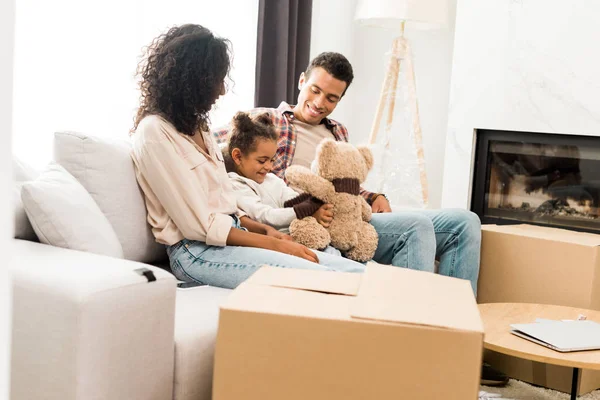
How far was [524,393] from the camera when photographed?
2104mm

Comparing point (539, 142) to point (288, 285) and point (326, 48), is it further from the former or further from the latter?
point (288, 285)

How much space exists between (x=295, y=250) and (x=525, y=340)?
2.04 feet

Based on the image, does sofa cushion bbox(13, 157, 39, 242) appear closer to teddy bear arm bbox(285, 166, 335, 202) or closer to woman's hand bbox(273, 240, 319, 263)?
woman's hand bbox(273, 240, 319, 263)

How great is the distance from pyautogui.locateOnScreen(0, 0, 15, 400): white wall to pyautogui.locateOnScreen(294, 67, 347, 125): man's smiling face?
2.21 m

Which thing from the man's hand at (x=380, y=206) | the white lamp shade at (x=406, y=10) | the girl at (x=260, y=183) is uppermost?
the white lamp shade at (x=406, y=10)

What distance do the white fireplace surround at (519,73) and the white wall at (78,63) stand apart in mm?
1352

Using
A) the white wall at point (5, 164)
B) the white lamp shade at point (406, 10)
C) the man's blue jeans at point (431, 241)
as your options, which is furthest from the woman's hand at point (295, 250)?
the white lamp shade at point (406, 10)

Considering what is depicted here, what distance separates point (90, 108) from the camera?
8.82 ft

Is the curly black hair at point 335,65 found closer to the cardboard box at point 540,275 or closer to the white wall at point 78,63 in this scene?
the white wall at point 78,63

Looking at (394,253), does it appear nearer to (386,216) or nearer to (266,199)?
(386,216)

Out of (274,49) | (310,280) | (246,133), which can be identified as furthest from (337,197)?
(274,49)

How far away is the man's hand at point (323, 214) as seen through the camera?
2125 millimetres

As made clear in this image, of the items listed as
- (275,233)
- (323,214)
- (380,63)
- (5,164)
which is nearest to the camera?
(5,164)

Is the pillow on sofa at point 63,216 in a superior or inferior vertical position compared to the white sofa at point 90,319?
superior
